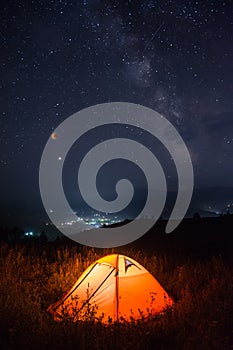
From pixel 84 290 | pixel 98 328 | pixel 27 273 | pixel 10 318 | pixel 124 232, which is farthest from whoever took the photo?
pixel 124 232

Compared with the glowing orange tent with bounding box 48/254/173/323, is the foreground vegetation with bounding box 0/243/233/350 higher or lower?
lower

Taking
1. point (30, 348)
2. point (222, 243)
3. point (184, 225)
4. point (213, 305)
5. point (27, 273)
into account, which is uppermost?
point (184, 225)

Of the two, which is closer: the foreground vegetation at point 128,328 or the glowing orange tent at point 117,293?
the foreground vegetation at point 128,328

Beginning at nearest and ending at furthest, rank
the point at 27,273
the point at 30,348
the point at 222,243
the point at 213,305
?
the point at 30,348
the point at 213,305
the point at 27,273
the point at 222,243

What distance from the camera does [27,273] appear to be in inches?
295

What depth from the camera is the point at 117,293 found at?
580 centimetres

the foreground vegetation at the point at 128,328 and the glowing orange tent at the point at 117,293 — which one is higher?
the glowing orange tent at the point at 117,293

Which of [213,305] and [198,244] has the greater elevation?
[198,244]

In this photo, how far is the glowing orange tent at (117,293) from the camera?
5.71m

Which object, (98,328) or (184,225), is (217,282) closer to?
(98,328)

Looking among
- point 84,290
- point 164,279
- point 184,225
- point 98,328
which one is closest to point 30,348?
point 98,328

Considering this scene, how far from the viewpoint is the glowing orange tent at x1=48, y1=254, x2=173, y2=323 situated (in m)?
5.71

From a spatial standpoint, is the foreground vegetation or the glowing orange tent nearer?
the foreground vegetation

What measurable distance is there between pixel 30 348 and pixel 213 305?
9.35 ft
